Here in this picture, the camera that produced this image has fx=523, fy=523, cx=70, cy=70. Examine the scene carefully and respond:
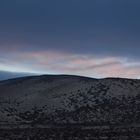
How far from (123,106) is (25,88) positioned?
20898 millimetres

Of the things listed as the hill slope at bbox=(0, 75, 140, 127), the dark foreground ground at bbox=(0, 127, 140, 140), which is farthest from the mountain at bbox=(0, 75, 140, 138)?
the dark foreground ground at bbox=(0, 127, 140, 140)

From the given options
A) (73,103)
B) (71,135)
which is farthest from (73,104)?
(71,135)

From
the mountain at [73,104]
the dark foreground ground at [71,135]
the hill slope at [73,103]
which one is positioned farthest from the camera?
the hill slope at [73,103]

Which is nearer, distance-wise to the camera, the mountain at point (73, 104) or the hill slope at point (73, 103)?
the mountain at point (73, 104)

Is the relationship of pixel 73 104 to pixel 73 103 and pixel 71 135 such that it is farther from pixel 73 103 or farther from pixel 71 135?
pixel 71 135

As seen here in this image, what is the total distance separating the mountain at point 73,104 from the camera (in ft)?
205

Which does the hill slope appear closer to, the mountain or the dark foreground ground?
the mountain

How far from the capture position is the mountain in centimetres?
6234

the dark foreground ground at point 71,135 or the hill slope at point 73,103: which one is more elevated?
the hill slope at point 73,103

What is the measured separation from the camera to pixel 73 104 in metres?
69.1

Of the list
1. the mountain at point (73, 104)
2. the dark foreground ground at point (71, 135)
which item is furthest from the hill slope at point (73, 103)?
the dark foreground ground at point (71, 135)

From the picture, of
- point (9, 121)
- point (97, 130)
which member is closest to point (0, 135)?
point (97, 130)

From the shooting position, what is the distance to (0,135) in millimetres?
45562

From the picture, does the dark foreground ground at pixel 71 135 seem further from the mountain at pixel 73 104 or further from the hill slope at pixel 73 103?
the hill slope at pixel 73 103
